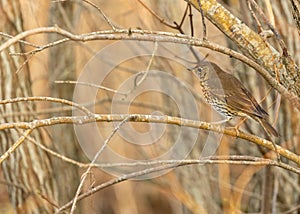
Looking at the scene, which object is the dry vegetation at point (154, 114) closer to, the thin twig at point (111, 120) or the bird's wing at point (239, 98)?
the bird's wing at point (239, 98)

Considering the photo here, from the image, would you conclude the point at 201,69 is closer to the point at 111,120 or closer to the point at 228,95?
the point at 228,95

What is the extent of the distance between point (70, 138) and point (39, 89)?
3.97ft

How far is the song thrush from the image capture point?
9.32 ft

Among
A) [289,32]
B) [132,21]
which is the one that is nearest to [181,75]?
[289,32]

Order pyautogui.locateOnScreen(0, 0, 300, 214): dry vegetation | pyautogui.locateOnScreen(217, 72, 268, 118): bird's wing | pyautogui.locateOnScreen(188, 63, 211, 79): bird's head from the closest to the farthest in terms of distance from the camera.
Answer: pyautogui.locateOnScreen(217, 72, 268, 118): bird's wing
pyautogui.locateOnScreen(188, 63, 211, 79): bird's head
pyautogui.locateOnScreen(0, 0, 300, 214): dry vegetation

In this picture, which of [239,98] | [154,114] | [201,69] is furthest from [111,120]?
[154,114]

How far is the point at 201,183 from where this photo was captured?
482cm

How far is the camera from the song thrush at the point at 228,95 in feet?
9.32

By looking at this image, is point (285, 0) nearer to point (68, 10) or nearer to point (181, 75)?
point (181, 75)

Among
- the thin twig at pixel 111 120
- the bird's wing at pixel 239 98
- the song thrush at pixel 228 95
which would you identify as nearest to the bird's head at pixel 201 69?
the song thrush at pixel 228 95

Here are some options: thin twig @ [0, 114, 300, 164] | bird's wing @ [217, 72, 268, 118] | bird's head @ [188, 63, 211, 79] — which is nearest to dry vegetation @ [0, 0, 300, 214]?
bird's head @ [188, 63, 211, 79]

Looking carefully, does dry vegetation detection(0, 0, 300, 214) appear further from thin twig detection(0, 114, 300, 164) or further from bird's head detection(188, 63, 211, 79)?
thin twig detection(0, 114, 300, 164)

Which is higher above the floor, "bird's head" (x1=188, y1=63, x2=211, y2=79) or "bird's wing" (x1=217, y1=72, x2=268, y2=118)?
"bird's head" (x1=188, y1=63, x2=211, y2=79)

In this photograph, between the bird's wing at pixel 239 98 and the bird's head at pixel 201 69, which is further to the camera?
the bird's head at pixel 201 69
